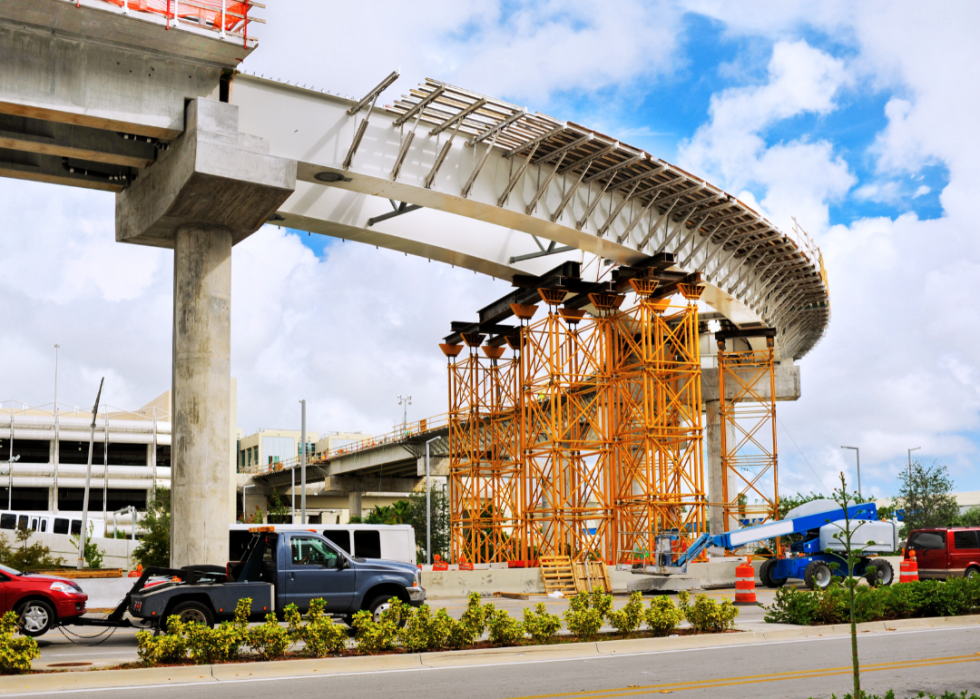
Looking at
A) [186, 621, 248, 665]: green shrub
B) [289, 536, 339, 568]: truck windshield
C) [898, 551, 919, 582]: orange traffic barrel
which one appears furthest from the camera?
[898, 551, 919, 582]: orange traffic barrel

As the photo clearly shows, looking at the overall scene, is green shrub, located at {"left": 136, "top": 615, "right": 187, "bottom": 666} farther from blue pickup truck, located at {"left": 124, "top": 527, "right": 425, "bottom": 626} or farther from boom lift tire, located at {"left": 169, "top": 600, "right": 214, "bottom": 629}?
blue pickup truck, located at {"left": 124, "top": 527, "right": 425, "bottom": 626}

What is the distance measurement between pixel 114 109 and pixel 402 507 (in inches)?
2382

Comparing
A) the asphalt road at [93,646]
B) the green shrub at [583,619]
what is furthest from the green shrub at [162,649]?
the green shrub at [583,619]

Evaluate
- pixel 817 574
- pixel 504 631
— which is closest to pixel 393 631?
pixel 504 631

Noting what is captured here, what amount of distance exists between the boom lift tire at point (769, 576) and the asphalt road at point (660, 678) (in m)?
15.2

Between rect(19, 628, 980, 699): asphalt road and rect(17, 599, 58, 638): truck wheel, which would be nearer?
rect(19, 628, 980, 699): asphalt road

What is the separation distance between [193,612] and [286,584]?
168 cm

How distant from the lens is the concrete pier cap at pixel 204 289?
2153cm

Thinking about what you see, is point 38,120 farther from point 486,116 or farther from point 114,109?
point 486,116

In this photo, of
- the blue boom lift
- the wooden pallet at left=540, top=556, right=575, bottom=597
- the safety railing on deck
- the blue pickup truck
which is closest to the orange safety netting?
the safety railing on deck

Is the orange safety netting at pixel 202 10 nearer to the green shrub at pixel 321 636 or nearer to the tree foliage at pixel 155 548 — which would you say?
the green shrub at pixel 321 636

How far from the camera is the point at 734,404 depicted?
51344mm

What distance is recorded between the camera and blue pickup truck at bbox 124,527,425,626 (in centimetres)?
1567

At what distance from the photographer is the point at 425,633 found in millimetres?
13695
